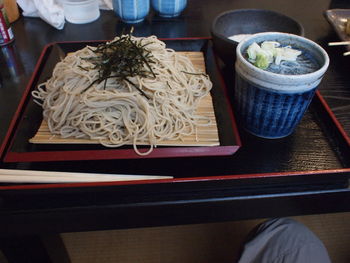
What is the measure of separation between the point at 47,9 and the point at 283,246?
1.46 metres

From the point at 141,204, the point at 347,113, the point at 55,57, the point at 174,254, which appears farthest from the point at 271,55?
the point at 174,254

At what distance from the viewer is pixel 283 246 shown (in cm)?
110

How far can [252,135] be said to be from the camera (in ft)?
3.15

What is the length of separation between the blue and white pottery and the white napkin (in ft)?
1.52

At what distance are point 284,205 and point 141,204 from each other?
1.27 ft

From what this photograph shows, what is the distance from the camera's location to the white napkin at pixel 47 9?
1.51 m

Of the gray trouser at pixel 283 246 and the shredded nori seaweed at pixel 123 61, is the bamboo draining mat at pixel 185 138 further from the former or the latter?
the gray trouser at pixel 283 246

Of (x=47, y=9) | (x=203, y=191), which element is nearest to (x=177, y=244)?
(x=203, y=191)

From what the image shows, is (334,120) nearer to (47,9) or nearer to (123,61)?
(123,61)

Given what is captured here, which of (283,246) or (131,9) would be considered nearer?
(283,246)

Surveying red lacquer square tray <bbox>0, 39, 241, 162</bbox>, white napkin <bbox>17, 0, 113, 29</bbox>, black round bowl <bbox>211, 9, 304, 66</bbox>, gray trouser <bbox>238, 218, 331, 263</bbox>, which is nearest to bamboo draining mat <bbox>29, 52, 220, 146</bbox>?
red lacquer square tray <bbox>0, 39, 241, 162</bbox>

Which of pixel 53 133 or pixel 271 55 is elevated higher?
pixel 271 55

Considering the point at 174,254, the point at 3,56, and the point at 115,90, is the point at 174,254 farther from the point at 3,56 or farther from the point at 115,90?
the point at 3,56

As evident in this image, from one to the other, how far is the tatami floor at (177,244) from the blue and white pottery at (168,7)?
1.10 meters
